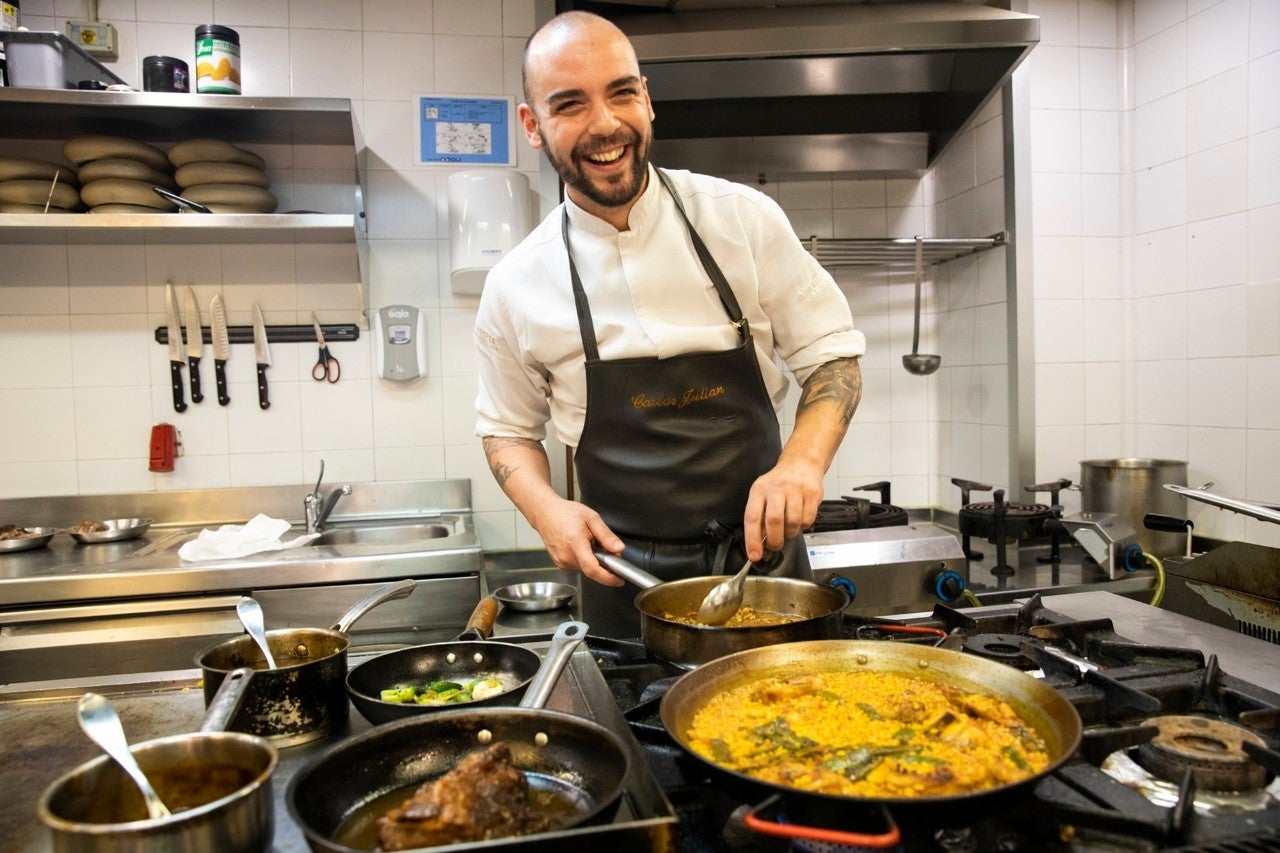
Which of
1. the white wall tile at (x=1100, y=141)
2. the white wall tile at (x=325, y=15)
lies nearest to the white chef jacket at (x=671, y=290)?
the white wall tile at (x=325, y=15)

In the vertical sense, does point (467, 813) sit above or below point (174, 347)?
below

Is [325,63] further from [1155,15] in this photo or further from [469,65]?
[1155,15]

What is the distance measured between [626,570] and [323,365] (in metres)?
2.28

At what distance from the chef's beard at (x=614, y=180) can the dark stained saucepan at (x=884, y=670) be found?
3.24 feet

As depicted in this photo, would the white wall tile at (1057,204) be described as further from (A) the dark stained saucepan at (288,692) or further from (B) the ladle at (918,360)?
(A) the dark stained saucepan at (288,692)

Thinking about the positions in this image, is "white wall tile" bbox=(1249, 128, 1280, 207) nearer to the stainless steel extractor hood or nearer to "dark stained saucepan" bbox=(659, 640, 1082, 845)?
the stainless steel extractor hood

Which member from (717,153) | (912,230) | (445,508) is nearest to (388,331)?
(445,508)

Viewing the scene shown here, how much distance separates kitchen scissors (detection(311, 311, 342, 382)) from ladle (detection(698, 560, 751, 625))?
2.39 m

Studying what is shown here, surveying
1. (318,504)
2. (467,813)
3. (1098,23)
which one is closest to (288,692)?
(467,813)

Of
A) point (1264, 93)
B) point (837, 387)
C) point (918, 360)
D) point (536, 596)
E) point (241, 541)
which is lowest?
point (536, 596)

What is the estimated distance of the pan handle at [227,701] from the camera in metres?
0.84

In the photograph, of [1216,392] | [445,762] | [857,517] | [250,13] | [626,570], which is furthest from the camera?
[250,13]

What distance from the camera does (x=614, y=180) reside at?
163 centimetres

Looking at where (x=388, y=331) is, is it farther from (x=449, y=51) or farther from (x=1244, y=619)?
(x=1244, y=619)
